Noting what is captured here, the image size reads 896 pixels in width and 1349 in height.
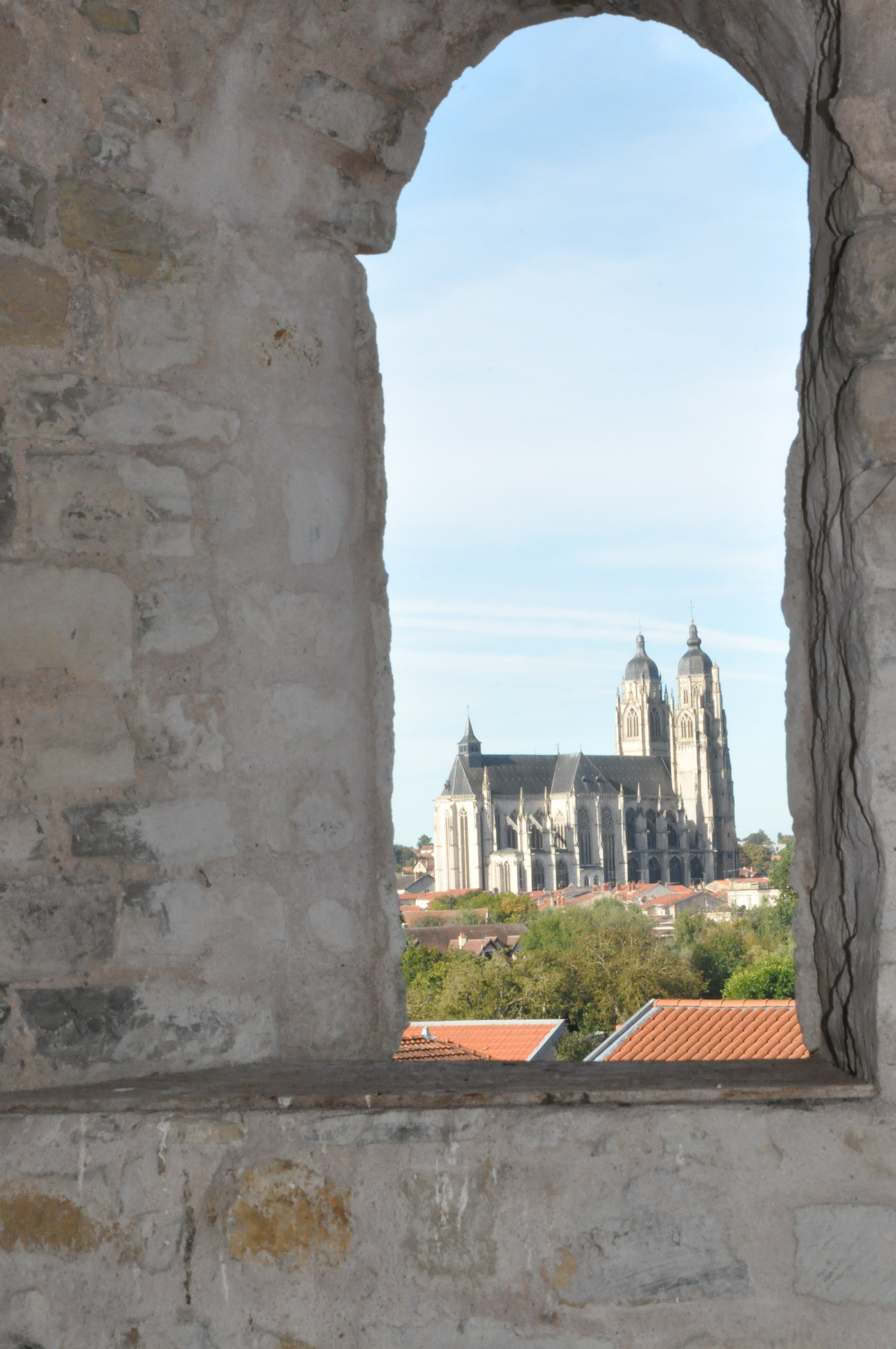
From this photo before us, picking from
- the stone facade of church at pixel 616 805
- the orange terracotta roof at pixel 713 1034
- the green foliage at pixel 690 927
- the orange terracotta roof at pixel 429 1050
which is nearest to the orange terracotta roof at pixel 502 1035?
the orange terracotta roof at pixel 713 1034

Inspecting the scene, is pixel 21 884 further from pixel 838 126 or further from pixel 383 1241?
pixel 838 126

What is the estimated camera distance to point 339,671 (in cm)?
187

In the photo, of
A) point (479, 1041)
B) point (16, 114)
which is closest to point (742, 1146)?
point (16, 114)

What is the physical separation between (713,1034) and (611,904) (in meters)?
35.2

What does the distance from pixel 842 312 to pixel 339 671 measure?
905mm

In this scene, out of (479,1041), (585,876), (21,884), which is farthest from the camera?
(585,876)

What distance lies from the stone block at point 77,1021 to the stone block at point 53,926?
3cm

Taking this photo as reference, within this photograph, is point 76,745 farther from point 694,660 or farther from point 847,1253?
point 694,660

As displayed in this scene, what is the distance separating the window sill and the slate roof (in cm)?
6908

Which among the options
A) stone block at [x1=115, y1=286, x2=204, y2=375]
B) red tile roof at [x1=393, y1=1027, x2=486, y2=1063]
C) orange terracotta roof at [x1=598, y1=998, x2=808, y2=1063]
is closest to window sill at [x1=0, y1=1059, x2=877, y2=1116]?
stone block at [x1=115, y1=286, x2=204, y2=375]

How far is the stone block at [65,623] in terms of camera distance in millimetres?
1667

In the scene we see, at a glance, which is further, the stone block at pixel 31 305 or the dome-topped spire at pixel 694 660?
the dome-topped spire at pixel 694 660

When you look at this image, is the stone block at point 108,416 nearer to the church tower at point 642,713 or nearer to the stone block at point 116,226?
the stone block at point 116,226

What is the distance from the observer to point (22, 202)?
172cm
